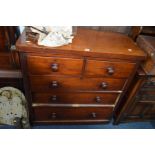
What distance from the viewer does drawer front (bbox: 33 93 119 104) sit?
1.28m

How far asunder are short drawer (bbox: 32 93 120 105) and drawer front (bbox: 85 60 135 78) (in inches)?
9.7

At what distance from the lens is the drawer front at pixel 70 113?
4.63 feet

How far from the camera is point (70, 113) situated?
4.81 feet

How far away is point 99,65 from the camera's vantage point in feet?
3.53

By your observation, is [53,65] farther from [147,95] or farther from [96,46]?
[147,95]

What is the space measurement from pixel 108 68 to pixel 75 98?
41cm

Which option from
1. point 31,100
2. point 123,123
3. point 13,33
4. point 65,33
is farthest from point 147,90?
point 13,33

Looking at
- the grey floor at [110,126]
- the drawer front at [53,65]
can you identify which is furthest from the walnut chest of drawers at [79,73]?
the grey floor at [110,126]

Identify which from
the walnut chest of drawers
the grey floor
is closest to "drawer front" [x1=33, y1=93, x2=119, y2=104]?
the walnut chest of drawers

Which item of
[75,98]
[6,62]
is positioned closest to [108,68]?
[75,98]

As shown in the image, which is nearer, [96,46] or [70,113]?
[96,46]

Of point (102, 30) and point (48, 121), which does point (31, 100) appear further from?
point (102, 30)

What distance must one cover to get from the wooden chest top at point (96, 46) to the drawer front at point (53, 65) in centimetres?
7
